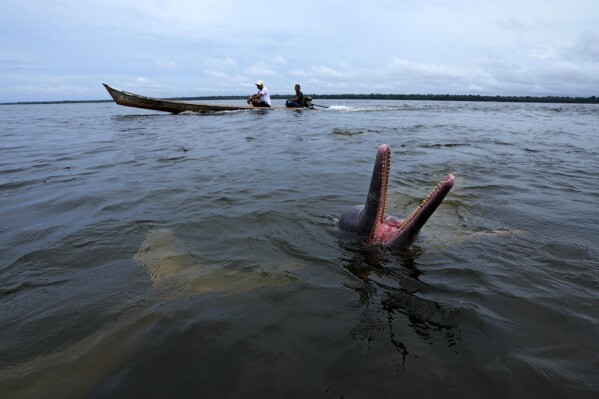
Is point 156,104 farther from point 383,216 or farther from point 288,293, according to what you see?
point 288,293

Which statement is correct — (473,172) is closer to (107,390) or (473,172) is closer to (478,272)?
(478,272)

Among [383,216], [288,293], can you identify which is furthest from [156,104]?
[288,293]

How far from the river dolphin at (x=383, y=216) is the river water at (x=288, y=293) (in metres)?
0.17

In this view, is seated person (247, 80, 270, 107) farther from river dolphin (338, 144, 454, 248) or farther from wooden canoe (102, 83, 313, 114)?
river dolphin (338, 144, 454, 248)

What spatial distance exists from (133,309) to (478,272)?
356 cm

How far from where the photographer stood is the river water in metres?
2.36

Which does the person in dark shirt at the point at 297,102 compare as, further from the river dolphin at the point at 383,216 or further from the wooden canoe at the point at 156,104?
the river dolphin at the point at 383,216

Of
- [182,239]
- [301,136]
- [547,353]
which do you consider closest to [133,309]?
[182,239]

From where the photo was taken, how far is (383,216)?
4305 millimetres

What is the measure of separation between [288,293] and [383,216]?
1627 mm

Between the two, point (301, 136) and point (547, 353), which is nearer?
point (547, 353)

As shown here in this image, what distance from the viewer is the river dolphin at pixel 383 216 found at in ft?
11.4

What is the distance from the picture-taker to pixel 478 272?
377 cm

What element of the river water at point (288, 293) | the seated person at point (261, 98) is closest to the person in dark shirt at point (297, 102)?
the seated person at point (261, 98)
